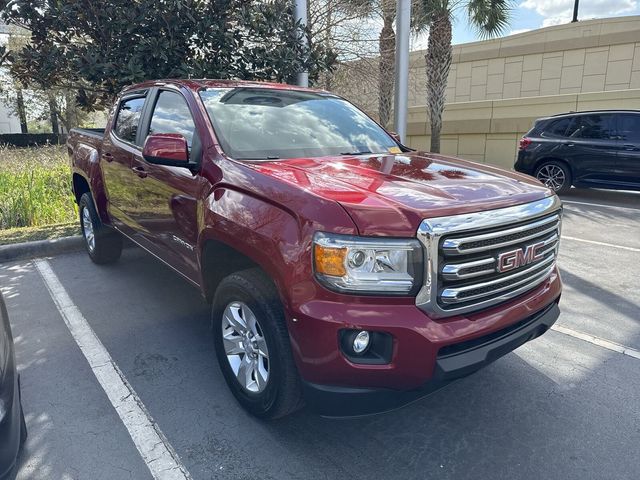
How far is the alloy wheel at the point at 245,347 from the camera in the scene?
8.52ft

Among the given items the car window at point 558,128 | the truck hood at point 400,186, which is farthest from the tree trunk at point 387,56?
the truck hood at point 400,186

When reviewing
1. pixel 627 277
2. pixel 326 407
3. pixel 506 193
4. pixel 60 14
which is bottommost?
pixel 627 277

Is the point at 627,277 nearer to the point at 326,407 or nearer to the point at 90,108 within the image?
the point at 326,407

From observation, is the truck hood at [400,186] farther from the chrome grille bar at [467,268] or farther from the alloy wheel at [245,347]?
the alloy wheel at [245,347]

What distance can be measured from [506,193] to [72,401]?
112 inches

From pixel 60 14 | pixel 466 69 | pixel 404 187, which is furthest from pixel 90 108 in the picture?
pixel 466 69

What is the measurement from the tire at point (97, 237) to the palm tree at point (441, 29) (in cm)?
1016

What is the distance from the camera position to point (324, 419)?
108 inches

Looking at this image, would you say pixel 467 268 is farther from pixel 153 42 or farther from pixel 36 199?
pixel 36 199

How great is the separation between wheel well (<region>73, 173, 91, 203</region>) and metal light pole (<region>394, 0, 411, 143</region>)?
16.1ft

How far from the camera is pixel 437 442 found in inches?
101

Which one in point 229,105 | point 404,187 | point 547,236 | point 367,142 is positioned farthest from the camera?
point 367,142

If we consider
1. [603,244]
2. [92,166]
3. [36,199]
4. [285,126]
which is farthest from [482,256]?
[36,199]

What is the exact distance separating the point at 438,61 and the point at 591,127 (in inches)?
192
